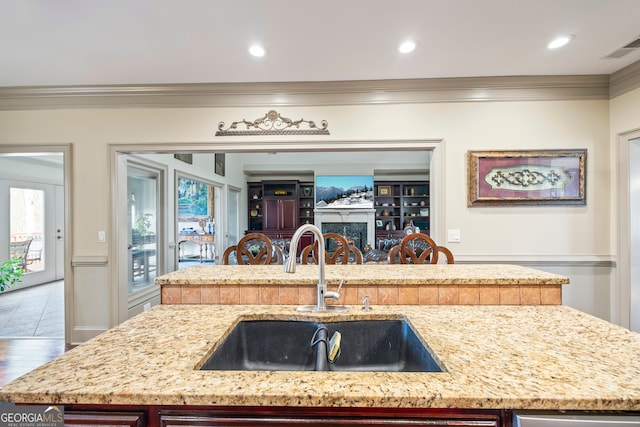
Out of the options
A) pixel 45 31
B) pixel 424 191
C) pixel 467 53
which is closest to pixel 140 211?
pixel 45 31

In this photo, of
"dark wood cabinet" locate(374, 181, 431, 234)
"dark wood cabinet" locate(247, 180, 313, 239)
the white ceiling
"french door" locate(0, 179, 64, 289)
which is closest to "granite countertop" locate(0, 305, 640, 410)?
the white ceiling

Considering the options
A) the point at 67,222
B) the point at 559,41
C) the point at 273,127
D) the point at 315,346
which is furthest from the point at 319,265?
the point at 67,222

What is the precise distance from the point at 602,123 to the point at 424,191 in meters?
5.29

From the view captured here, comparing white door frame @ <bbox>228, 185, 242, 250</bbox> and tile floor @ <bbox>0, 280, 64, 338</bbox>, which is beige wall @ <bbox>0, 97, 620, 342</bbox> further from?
white door frame @ <bbox>228, 185, 242, 250</bbox>

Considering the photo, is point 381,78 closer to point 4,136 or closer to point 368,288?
point 368,288

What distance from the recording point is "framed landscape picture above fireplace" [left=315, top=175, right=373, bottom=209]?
7.70m

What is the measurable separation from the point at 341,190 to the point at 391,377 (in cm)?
709

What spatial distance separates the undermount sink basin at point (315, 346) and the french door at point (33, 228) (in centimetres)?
649

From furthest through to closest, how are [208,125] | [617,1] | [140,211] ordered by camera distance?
[140,211] → [208,125] → [617,1]

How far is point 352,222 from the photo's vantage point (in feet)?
25.2

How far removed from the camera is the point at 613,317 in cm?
285

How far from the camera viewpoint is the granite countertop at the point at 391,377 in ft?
2.08

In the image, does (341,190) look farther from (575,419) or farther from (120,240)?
(575,419)
